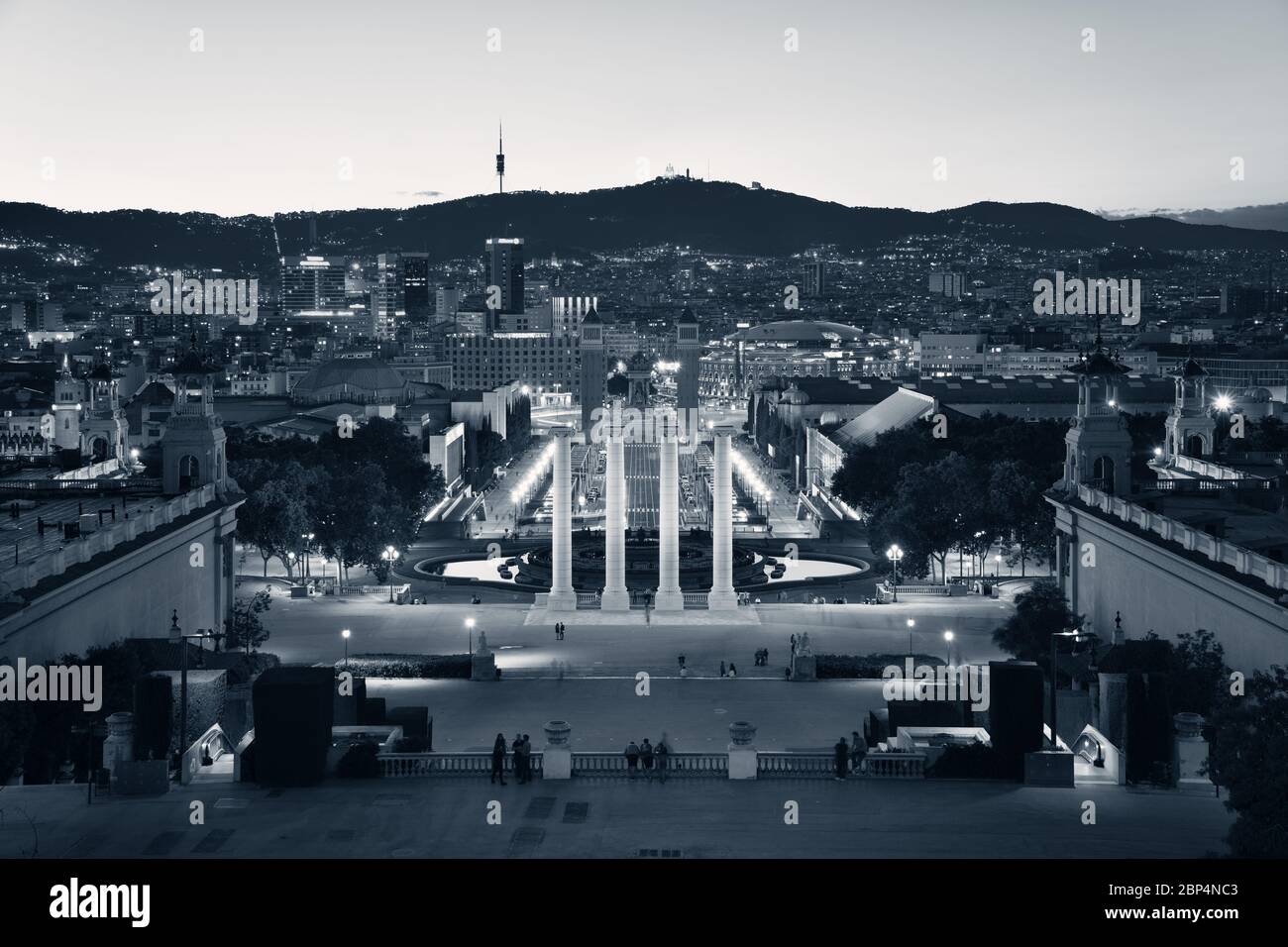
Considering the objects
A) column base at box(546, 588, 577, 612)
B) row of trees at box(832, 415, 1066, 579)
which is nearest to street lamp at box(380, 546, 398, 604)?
column base at box(546, 588, 577, 612)

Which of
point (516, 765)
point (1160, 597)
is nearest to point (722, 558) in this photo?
point (1160, 597)

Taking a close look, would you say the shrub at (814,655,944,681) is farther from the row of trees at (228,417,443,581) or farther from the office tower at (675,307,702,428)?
the office tower at (675,307,702,428)

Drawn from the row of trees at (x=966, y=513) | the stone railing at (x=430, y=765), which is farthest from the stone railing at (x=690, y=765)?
the row of trees at (x=966, y=513)

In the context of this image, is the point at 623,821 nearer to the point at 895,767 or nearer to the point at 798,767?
the point at 798,767

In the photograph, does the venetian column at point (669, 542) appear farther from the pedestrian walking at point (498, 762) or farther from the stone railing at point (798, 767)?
the pedestrian walking at point (498, 762)
